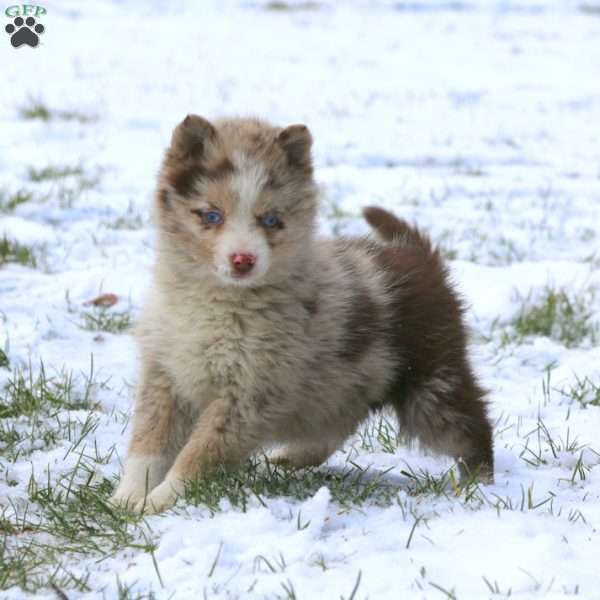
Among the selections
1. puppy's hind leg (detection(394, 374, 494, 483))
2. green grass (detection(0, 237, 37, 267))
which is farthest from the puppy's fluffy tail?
green grass (detection(0, 237, 37, 267))

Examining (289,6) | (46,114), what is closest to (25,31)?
(46,114)

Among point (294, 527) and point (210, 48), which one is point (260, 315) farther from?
point (210, 48)

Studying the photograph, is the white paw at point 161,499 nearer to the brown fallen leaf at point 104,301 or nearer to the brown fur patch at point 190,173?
the brown fur patch at point 190,173

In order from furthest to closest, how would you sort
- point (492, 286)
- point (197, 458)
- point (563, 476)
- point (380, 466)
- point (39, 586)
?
point (492, 286), point (380, 466), point (563, 476), point (197, 458), point (39, 586)

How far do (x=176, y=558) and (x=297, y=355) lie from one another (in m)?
0.96

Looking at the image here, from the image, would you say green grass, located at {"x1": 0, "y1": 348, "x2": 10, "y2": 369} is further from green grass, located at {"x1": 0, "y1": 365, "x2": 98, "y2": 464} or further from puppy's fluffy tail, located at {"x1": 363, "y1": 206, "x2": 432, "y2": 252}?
puppy's fluffy tail, located at {"x1": 363, "y1": 206, "x2": 432, "y2": 252}

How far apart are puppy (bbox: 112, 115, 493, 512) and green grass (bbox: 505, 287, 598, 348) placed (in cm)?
179

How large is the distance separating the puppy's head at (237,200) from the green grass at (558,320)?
2342 millimetres

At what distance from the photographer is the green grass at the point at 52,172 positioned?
8.62 meters

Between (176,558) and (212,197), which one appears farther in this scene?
(212,197)

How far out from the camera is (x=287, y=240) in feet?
12.2

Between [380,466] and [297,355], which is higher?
[297,355]

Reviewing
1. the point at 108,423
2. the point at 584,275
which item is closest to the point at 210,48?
the point at 584,275

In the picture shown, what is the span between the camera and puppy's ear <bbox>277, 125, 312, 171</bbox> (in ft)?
12.5
